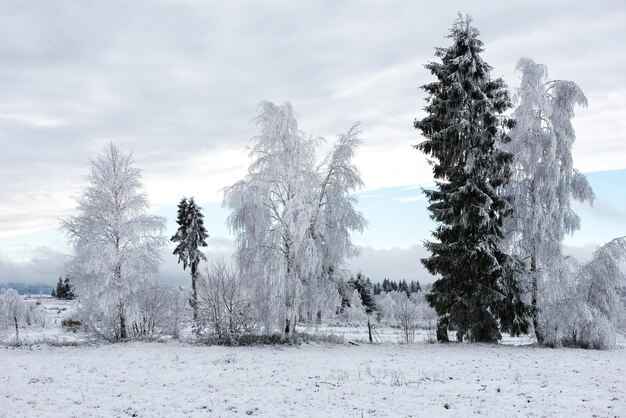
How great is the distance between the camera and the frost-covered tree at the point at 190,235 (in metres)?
46.4

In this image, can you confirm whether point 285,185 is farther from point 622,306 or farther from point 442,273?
point 622,306

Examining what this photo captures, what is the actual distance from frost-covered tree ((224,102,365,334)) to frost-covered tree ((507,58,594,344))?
824cm

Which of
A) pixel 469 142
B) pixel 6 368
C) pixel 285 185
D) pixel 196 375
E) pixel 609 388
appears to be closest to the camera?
pixel 609 388

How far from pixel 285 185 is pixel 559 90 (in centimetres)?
1507

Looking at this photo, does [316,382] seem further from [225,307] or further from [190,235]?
[190,235]

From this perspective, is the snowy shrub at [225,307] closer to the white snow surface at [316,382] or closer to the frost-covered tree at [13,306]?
the white snow surface at [316,382]

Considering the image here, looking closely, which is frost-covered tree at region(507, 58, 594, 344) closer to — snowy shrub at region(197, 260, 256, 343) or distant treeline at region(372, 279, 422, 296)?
snowy shrub at region(197, 260, 256, 343)

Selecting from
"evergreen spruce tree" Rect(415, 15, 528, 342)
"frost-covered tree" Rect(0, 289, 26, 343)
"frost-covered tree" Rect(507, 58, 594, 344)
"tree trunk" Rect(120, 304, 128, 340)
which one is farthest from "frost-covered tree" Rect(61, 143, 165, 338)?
"frost-covered tree" Rect(0, 289, 26, 343)

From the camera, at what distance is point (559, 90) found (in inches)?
965

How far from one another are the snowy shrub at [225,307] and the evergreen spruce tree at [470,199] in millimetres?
9337

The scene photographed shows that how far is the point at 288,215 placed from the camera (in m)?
22.8

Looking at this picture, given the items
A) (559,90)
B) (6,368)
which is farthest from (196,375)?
(559,90)

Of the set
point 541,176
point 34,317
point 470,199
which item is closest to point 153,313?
point 470,199

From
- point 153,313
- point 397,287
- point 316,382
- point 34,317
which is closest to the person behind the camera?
point 316,382
